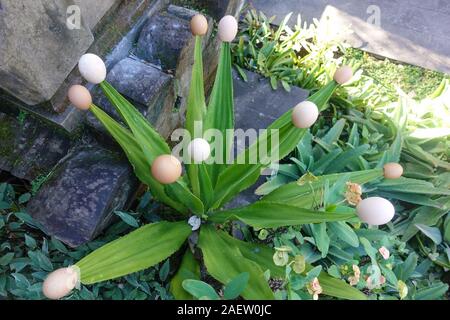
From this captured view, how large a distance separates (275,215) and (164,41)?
753 millimetres

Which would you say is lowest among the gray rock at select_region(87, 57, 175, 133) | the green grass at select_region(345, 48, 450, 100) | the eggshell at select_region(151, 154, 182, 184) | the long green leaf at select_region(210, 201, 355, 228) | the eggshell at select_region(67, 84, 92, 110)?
the eggshell at select_region(151, 154, 182, 184)

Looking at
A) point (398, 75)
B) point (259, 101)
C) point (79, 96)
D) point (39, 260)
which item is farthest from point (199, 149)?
point (398, 75)

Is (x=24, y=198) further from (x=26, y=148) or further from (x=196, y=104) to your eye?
(x=196, y=104)

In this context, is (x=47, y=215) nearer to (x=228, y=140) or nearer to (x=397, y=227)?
(x=228, y=140)

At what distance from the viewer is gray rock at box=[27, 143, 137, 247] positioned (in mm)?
1284

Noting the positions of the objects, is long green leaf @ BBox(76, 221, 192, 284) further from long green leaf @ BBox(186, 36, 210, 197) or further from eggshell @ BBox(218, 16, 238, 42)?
eggshell @ BBox(218, 16, 238, 42)

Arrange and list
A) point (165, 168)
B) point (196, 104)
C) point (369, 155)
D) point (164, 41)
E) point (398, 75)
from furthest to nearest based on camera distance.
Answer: point (398, 75) → point (369, 155) → point (164, 41) → point (196, 104) → point (165, 168)

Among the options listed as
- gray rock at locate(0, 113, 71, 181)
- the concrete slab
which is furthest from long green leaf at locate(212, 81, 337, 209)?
the concrete slab

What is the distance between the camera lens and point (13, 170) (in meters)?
1.40

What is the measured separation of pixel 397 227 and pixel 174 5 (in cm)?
134

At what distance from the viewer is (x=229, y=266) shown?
1.22 m

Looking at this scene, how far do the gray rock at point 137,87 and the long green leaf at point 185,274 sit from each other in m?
0.48

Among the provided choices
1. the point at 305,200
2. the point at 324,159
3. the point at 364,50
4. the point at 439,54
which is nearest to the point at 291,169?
the point at 324,159

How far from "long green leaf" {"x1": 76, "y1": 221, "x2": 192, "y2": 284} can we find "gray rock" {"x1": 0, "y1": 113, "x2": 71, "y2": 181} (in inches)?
16.8
